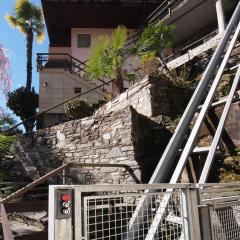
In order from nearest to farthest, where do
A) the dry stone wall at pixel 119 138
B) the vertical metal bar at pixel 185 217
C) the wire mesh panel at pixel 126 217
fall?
the wire mesh panel at pixel 126 217, the vertical metal bar at pixel 185 217, the dry stone wall at pixel 119 138

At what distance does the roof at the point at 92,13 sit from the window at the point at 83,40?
0.57 meters

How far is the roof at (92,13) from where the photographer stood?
19141 mm

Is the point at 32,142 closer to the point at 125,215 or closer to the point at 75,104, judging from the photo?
the point at 75,104

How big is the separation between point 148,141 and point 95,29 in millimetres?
14304

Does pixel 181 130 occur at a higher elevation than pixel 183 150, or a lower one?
higher

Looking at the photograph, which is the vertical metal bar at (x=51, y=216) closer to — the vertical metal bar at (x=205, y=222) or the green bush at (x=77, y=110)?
the vertical metal bar at (x=205, y=222)

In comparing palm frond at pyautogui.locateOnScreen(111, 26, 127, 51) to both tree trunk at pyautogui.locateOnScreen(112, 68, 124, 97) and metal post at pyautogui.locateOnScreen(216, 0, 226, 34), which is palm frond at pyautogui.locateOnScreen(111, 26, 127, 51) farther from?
metal post at pyautogui.locateOnScreen(216, 0, 226, 34)

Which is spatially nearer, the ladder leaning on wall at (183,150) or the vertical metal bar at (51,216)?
the vertical metal bar at (51,216)

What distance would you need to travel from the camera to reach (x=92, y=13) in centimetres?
1966

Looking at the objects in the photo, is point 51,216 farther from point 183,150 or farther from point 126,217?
point 183,150

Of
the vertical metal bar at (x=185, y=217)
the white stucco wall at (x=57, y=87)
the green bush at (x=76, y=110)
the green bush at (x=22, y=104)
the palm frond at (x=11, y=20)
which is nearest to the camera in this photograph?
the vertical metal bar at (x=185, y=217)

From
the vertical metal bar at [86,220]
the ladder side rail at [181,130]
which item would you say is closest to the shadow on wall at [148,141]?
the ladder side rail at [181,130]

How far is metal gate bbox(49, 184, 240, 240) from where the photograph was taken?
2018 mm

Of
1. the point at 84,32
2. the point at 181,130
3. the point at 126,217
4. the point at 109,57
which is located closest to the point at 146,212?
the point at 126,217
